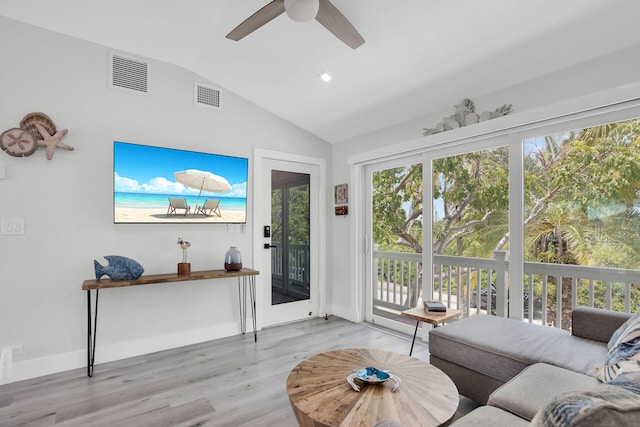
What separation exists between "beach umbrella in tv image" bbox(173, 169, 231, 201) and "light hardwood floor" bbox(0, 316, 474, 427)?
5.25 feet

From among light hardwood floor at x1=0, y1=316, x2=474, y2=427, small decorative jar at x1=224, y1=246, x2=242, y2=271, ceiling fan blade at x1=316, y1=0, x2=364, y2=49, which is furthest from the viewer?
A: small decorative jar at x1=224, y1=246, x2=242, y2=271

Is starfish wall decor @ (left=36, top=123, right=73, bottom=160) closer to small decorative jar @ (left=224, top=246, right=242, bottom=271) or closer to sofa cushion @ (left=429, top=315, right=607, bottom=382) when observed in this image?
small decorative jar @ (left=224, top=246, right=242, bottom=271)

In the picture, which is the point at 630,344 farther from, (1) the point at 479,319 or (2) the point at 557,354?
(1) the point at 479,319

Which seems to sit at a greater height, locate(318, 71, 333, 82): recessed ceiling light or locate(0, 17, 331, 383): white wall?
locate(318, 71, 333, 82): recessed ceiling light

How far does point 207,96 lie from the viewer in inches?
142

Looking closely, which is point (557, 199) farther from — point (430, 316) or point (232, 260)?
point (232, 260)

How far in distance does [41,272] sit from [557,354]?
3.74 m

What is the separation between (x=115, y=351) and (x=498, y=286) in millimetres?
3500

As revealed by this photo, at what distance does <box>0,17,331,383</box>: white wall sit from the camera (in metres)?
2.70

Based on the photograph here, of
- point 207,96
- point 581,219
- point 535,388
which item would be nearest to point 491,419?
point 535,388

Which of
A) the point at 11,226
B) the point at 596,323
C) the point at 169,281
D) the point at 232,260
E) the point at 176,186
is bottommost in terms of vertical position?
the point at 596,323

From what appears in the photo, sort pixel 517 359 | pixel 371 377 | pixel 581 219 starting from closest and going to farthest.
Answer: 1. pixel 371 377
2. pixel 517 359
3. pixel 581 219

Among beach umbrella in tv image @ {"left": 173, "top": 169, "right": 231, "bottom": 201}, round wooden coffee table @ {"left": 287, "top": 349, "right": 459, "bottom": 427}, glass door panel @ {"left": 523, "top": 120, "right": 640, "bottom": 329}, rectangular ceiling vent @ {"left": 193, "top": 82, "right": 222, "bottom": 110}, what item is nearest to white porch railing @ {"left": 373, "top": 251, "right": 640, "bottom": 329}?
glass door panel @ {"left": 523, "top": 120, "right": 640, "bottom": 329}

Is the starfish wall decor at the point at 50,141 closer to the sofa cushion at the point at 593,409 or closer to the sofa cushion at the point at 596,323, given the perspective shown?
the sofa cushion at the point at 593,409
